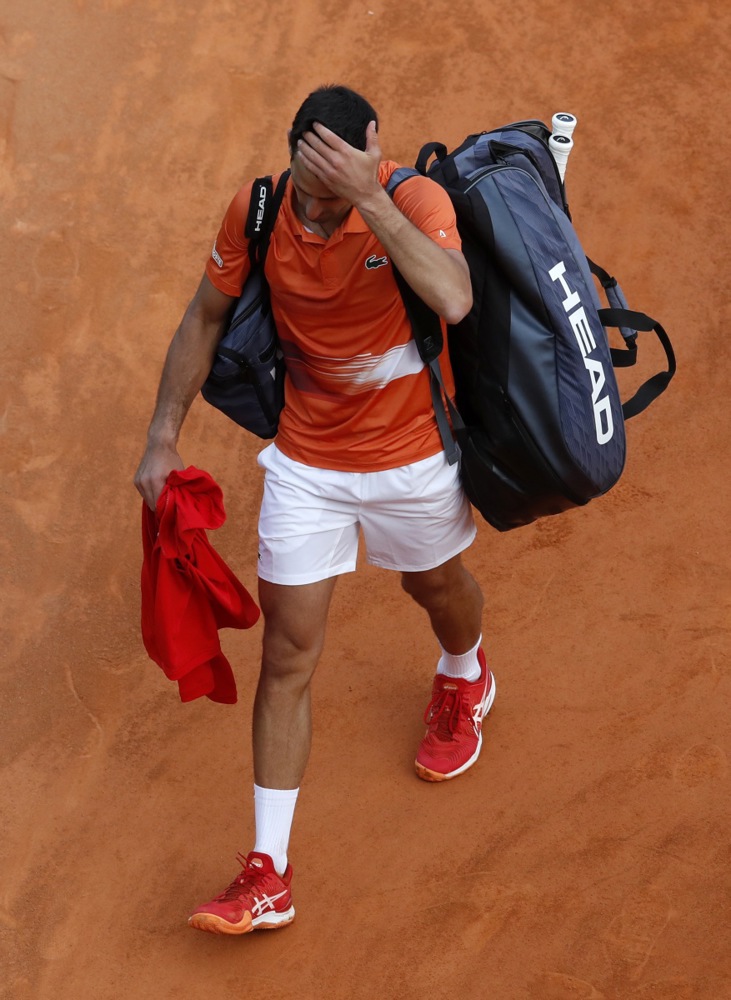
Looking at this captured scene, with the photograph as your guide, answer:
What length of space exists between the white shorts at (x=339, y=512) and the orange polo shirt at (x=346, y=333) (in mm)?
44

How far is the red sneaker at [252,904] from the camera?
148 inches

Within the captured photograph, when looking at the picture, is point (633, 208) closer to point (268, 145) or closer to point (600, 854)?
point (268, 145)

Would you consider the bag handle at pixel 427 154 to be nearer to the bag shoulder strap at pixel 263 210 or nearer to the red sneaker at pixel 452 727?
the bag shoulder strap at pixel 263 210

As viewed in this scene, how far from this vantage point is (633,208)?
6844 millimetres

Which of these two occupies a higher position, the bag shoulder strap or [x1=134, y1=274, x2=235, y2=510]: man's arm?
the bag shoulder strap

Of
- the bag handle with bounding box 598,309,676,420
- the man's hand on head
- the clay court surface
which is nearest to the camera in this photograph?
the man's hand on head

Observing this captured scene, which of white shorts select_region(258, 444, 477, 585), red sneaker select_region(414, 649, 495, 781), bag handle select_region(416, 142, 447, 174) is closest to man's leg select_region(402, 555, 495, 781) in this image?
red sneaker select_region(414, 649, 495, 781)

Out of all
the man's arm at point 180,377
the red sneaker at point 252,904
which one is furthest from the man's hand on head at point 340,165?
the red sneaker at point 252,904

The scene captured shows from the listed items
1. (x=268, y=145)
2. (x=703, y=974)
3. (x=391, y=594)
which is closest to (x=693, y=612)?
(x=391, y=594)

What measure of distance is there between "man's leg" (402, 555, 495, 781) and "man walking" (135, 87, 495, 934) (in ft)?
0.91

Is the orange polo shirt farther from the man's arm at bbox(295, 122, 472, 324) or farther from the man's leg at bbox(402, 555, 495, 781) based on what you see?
the man's leg at bbox(402, 555, 495, 781)

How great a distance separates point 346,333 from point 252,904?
174 centimetres

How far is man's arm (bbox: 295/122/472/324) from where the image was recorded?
11.0 ft

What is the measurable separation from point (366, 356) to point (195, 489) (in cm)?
65
